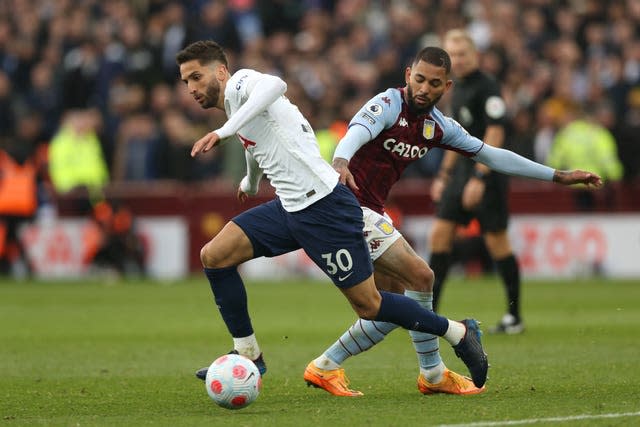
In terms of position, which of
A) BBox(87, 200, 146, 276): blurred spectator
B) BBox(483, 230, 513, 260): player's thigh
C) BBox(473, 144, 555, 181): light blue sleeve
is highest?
BBox(473, 144, 555, 181): light blue sleeve

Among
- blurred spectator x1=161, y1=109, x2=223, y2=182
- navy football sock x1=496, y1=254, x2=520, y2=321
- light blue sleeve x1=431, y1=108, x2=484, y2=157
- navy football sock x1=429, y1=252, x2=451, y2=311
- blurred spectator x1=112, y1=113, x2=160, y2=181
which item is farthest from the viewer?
blurred spectator x1=112, y1=113, x2=160, y2=181

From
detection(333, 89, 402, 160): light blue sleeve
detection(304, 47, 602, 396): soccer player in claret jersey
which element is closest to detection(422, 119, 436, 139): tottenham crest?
detection(304, 47, 602, 396): soccer player in claret jersey

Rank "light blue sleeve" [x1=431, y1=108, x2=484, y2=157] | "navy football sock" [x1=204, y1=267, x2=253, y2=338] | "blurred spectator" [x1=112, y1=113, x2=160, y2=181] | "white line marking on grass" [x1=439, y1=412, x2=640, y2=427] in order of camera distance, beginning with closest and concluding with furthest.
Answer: "white line marking on grass" [x1=439, y1=412, x2=640, y2=427]
"navy football sock" [x1=204, y1=267, x2=253, y2=338]
"light blue sleeve" [x1=431, y1=108, x2=484, y2=157]
"blurred spectator" [x1=112, y1=113, x2=160, y2=181]

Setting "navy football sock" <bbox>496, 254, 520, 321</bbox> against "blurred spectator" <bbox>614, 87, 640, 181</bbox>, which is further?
"blurred spectator" <bbox>614, 87, 640, 181</bbox>

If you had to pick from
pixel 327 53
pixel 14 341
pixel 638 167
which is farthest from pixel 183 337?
pixel 327 53

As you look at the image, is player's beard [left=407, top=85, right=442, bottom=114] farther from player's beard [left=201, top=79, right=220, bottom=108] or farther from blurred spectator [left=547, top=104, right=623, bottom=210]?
blurred spectator [left=547, top=104, right=623, bottom=210]

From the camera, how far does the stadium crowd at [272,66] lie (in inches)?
802

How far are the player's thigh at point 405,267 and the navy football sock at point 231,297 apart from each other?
0.84 meters

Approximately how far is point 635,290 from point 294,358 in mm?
7570

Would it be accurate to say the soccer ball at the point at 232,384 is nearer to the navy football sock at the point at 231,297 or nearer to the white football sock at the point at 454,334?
the navy football sock at the point at 231,297

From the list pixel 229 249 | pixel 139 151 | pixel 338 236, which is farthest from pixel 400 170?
pixel 139 151

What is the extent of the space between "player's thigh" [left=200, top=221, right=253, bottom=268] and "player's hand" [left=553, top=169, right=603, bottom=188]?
1932mm

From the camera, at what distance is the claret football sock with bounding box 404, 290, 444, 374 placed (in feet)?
26.7

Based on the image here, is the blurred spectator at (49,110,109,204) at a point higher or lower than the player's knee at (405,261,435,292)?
lower
